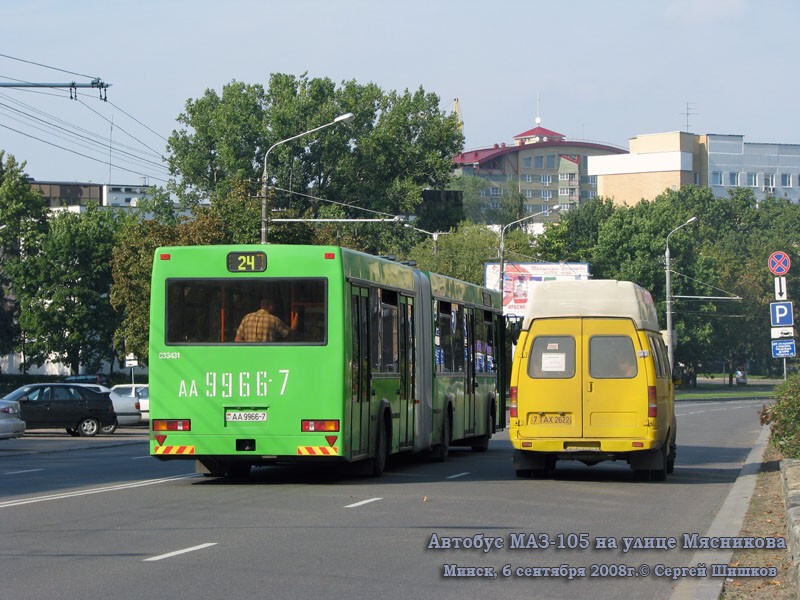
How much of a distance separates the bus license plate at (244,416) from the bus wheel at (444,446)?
6758mm

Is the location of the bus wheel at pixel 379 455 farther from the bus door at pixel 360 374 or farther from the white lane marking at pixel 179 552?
the white lane marking at pixel 179 552

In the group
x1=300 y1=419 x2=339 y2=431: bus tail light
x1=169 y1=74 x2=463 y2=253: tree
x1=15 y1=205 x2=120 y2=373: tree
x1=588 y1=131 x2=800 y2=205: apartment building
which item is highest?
x1=588 y1=131 x2=800 y2=205: apartment building

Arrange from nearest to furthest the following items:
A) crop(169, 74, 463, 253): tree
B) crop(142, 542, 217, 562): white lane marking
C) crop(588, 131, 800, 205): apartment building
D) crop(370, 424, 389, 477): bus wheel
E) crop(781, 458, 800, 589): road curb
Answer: crop(781, 458, 800, 589): road curb < crop(142, 542, 217, 562): white lane marking < crop(370, 424, 389, 477): bus wheel < crop(169, 74, 463, 253): tree < crop(588, 131, 800, 205): apartment building

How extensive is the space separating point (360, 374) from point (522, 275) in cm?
6089

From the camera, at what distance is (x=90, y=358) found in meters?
81.8

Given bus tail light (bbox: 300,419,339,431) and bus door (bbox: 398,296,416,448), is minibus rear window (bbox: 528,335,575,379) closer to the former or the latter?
bus door (bbox: 398,296,416,448)

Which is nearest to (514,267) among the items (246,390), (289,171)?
(289,171)

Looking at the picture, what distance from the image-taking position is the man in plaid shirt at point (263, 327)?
18359 millimetres

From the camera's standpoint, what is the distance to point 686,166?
16288 cm

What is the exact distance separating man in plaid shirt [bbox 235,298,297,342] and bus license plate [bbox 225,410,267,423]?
37.0 inches

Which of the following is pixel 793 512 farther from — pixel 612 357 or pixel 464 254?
pixel 464 254

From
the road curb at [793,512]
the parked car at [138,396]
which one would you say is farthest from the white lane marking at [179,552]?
the parked car at [138,396]

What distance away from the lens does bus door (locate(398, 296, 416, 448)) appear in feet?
70.9

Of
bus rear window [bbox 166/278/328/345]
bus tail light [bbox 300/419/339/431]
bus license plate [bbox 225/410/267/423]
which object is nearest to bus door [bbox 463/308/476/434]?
bus rear window [bbox 166/278/328/345]
